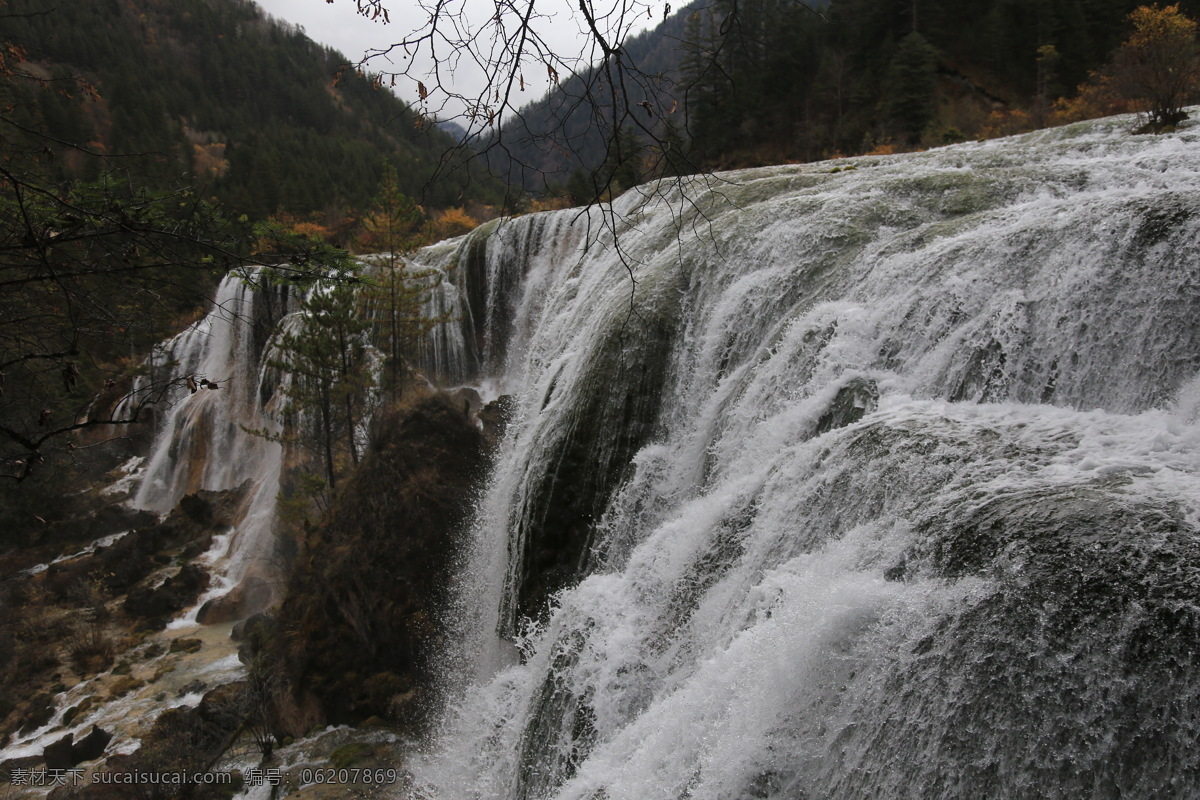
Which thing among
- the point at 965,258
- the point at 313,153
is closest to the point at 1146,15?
the point at 965,258

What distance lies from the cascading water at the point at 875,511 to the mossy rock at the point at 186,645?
845cm

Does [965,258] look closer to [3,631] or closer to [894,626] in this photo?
[894,626]

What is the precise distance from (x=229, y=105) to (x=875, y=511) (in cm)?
9412

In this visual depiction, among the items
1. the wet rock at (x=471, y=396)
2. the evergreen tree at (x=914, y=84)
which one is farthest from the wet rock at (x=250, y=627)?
the evergreen tree at (x=914, y=84)

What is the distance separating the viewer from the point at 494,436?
46.4ft

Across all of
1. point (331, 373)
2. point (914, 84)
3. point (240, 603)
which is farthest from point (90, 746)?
point (914, 84)

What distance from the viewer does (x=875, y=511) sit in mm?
3793

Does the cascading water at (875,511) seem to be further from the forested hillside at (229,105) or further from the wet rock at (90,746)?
the forested hillside at (229,105)

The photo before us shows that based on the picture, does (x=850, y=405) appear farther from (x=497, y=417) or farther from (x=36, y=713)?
(x=36, y=713)

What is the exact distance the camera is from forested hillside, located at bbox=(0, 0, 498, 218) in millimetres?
45969

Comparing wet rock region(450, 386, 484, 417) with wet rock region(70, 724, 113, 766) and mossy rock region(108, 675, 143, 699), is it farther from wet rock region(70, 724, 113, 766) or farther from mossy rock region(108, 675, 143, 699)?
wet rock region(70, 724, 113, 766)

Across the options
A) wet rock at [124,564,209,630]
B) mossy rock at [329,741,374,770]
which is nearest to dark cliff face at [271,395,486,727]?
mossy rock at [329,741,374,770]

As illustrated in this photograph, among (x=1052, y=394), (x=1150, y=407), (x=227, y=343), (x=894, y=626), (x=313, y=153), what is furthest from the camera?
(x=313, y=153)

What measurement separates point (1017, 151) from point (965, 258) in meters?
6.37
